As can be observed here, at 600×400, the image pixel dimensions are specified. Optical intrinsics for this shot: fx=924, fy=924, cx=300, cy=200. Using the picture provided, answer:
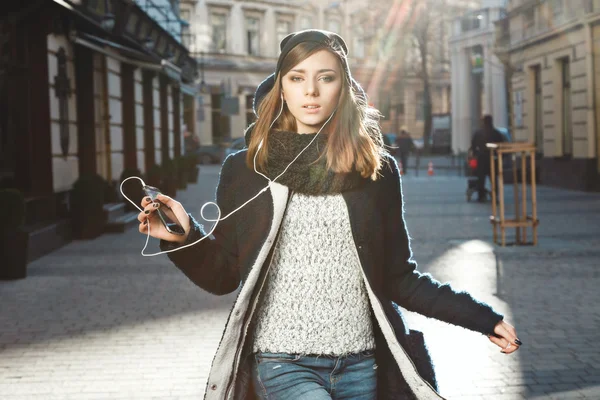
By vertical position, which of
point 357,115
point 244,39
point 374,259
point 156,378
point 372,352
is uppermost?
point 244,39

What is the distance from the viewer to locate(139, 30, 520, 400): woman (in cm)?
274

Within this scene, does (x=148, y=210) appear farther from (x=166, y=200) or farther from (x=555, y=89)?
(x=555, y=89)

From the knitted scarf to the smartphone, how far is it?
315 mm

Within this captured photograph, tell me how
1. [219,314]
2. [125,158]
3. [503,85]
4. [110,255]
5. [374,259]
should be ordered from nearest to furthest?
[374,259] < [219,314] < [110,255] < [125,158] < [503,85]

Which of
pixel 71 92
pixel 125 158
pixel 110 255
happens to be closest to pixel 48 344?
pixel 110 255

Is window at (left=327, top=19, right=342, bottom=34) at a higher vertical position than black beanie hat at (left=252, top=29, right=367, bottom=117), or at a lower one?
higher

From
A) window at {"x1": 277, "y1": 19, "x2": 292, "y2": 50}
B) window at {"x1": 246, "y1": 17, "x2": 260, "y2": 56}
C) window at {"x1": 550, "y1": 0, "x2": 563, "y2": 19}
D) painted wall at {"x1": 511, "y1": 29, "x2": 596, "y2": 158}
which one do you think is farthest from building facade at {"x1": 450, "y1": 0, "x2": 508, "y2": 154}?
window at {"x1": 550, "y1": 0, "x2": 563, "y2": 19}

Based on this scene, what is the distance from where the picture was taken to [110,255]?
12.0 meters

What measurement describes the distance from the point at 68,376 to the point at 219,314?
209 cm

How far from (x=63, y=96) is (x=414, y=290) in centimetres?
1238

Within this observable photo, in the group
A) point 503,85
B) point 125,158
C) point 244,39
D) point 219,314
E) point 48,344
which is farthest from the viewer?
point 244,39

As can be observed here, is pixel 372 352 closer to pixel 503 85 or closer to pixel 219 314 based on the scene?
pixel 219 314

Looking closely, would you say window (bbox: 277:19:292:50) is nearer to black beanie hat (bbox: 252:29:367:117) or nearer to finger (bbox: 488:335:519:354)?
black beanie hat (bbox: 252:29:367:117)

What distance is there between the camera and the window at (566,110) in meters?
23.2
